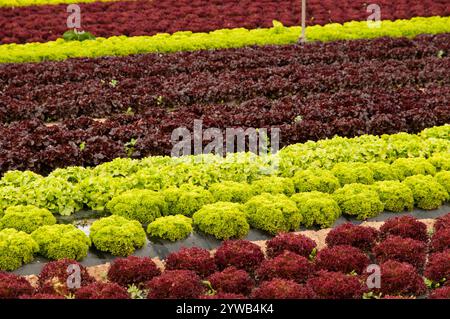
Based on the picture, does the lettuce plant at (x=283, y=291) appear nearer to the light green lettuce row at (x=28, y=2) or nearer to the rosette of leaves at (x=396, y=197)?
the rosette of leaves at (x=396, y=197)

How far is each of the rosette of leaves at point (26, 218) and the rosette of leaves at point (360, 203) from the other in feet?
15.1

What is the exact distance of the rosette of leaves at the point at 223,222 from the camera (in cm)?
1155

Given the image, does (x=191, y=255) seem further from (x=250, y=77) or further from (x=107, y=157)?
(x=250, y=77)

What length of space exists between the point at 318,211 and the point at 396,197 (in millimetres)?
1466

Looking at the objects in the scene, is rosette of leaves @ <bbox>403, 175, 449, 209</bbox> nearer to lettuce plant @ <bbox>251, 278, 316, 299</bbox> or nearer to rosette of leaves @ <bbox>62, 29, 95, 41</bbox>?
lettuce plant @ <bbox>251, 278, 316, 299</bbox>

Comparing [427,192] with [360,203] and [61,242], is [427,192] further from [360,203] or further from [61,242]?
[61,242]

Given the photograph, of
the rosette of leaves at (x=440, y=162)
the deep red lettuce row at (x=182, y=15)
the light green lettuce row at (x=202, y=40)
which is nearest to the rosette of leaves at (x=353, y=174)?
the rosette of leaves at (x=440, y=162)

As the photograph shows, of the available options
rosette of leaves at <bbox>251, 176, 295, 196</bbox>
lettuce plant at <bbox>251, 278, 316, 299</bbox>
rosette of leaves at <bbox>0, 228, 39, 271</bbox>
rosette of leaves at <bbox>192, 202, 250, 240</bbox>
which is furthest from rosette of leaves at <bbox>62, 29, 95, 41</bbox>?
lettuce plant at <bbox>251, 278, 316, 299</bbox>

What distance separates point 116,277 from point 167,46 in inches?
638

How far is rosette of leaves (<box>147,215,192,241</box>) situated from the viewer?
451 inches

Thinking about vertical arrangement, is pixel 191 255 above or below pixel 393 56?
below
